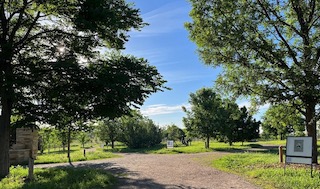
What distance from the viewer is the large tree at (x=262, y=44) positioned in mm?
16652

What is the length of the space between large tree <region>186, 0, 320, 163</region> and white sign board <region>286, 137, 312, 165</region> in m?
3.20

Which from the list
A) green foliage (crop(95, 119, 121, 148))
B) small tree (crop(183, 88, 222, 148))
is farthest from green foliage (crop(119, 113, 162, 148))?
small tree (crop(183, 88, 222, 148))

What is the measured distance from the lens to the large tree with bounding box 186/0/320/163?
54.6ft

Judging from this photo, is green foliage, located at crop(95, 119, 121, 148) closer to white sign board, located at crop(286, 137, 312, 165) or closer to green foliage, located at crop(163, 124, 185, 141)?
green foliage, located at crop(163, 124, 185, 141)

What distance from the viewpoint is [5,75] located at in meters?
11.3

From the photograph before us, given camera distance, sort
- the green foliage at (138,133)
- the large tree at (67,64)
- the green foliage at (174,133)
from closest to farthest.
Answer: the large tree at (67,64) < the green foliage at (138,133) < the green foliage at (174,133)

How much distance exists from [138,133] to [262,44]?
30.8 meters

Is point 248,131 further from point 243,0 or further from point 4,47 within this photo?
point 4,47

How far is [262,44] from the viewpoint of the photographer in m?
16.9

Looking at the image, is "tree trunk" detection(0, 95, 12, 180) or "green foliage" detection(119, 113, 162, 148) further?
"green foliage" detection(119, 113, 162, 148)

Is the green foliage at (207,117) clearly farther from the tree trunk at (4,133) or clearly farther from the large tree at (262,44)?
the tree trunk at (4,133)

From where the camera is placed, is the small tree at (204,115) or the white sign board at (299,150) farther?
the small tree at (204,115)

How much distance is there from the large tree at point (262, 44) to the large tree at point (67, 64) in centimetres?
571

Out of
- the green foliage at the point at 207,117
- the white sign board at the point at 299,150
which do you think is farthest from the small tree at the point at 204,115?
the white sign board at the point at 299,150
